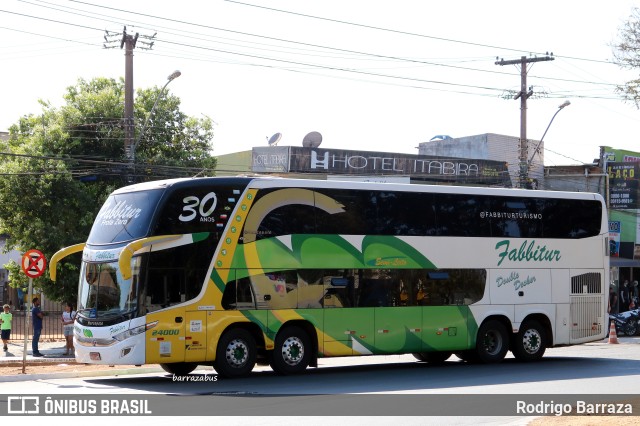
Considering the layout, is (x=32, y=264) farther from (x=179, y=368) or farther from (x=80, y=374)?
(x=179, y=368)

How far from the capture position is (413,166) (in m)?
47.5

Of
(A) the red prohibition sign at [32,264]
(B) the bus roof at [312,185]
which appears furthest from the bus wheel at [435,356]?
A: (A) the red prohibition sign at [32,264]

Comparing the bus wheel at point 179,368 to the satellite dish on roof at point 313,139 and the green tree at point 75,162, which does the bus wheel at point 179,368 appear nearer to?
the green tree at point 75,162

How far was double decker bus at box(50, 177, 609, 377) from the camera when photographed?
18.9 metres

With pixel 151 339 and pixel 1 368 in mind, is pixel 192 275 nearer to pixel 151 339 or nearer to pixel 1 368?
pixel 151 339

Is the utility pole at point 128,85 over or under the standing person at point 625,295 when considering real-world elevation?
over

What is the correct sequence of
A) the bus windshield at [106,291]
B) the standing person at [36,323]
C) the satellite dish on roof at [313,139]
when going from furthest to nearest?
the satellite dish on roof at [313,139] < the standing person at [36,323] < the bus windshield at [106,291]

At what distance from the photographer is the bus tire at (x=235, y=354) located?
1947cm

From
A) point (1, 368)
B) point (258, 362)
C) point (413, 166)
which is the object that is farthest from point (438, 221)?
point (413, 166)

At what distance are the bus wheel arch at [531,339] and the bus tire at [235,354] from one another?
745cm

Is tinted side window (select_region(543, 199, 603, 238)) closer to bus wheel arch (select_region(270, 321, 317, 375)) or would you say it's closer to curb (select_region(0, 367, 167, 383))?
bus wheel arch (select_region(270, 321, 317, 375))

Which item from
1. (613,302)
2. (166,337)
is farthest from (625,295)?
(166,337)

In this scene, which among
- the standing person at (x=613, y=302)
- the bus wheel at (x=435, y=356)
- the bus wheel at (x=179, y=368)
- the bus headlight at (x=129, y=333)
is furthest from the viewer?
the standing person at (x=613, y=302)

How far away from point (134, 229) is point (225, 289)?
2.23 m
